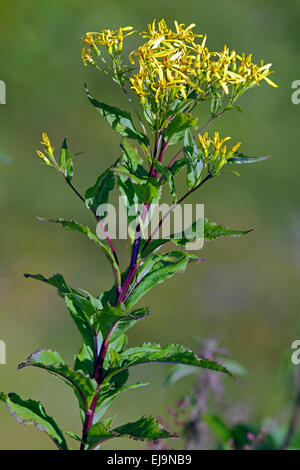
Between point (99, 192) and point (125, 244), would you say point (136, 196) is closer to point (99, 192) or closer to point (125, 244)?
point (99, 192)

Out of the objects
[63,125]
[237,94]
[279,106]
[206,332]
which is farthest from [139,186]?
[279,106]

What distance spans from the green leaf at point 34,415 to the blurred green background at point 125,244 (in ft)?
2.82

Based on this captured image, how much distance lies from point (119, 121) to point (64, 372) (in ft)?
0.86

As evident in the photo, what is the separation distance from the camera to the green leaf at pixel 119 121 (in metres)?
0.57

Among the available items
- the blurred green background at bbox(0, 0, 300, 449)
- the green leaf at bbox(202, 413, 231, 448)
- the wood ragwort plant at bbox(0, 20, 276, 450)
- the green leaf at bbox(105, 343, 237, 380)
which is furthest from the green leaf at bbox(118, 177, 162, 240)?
the blurred green background at bbox(0, 0, 300, 449)

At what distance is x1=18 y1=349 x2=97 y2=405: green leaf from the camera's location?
53cm

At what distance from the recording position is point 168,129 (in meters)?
0.55

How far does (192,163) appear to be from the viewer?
22.0 inches

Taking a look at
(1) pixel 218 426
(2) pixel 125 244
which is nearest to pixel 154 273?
(1) pixel 218 426

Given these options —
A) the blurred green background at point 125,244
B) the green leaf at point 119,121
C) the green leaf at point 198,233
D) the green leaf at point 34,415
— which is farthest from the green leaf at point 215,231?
the blurred green background at point 125,244

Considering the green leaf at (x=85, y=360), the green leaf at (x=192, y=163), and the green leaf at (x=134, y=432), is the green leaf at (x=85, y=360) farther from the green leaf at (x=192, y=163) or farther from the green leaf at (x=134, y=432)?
the green leaf at (x=192, y=163)

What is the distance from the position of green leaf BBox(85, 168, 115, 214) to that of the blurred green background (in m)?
0.94

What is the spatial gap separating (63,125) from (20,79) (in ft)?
1.09

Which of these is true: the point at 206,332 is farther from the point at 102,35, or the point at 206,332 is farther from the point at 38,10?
the point at 38,10
